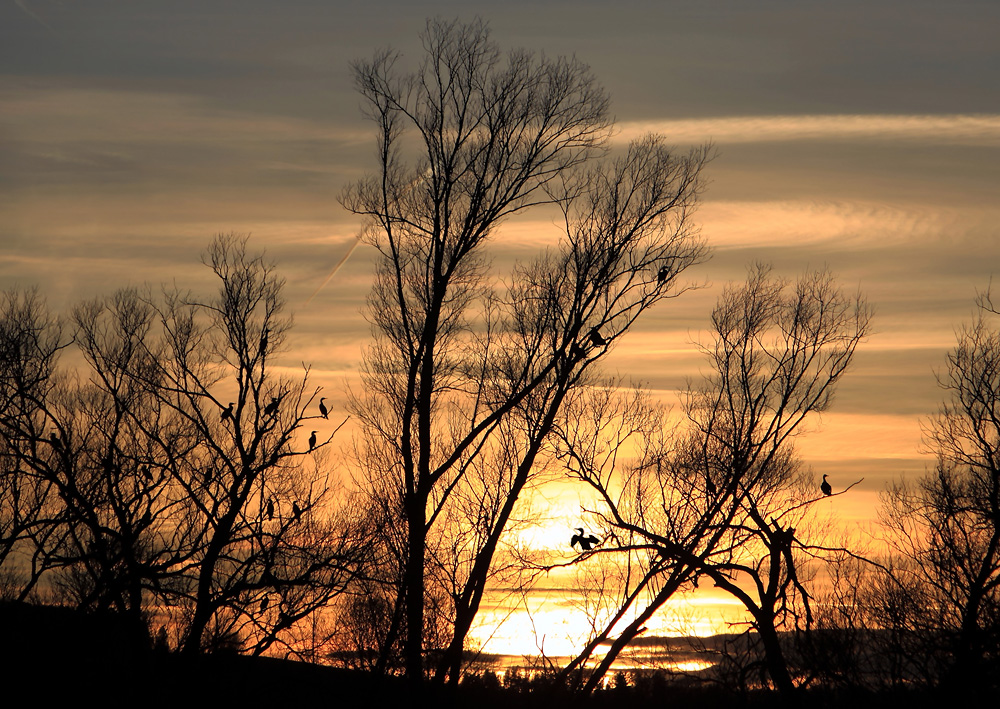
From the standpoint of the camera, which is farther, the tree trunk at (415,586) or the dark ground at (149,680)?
the tree trunk at (415,586)

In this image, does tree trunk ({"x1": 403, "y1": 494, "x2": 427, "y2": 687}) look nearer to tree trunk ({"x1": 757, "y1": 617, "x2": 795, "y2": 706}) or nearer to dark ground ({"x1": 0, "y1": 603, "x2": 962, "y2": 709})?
dark ground ({"x1": 0, "y1": 603, "x2": 962, "y2": 709})

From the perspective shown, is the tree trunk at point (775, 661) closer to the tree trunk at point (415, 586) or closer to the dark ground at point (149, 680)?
the dark ground at point (149, 680)

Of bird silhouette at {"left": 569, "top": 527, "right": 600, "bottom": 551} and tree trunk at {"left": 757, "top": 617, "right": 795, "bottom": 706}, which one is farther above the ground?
bird silhouette at {"left": 569, "top": 527, "right": 600, "bottom": 551}

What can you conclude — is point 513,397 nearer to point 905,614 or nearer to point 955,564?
point 905,614

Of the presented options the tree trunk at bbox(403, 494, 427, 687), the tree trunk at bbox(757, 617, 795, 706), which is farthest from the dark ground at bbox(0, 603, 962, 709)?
the tree trunk at bbox(403, 494, 427, 687)

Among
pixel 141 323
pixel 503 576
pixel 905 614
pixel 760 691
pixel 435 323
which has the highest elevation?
pixel 141 323

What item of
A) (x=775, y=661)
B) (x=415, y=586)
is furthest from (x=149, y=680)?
(x=775, y=661)

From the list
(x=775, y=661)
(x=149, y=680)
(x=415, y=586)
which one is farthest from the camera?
(x=415, y=586)

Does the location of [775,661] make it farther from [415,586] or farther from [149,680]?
[149,680]

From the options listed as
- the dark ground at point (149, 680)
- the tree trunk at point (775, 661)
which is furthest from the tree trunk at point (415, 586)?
the tree trunk at point (775, 661)

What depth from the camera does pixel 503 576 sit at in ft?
64.2

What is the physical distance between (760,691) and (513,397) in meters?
7.81

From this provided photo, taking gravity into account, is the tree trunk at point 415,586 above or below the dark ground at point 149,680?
above

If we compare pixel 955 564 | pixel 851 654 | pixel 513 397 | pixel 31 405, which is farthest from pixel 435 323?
pixel 955 564
